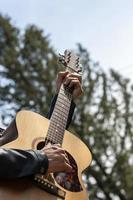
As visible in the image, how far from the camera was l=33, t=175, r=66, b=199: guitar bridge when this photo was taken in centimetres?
182

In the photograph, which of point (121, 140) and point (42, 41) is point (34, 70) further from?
point (121, 140)

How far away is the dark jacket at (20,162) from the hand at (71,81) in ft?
2.16

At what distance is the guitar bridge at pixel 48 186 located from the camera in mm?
1817

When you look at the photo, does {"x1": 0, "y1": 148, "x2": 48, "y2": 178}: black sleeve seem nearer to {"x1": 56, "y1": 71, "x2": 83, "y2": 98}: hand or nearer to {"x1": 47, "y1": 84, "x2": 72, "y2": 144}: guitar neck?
{"x1": 47, "y1": 84, "x2": 72, "y2": 144}: guitar neck

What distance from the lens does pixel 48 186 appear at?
6.07 ft

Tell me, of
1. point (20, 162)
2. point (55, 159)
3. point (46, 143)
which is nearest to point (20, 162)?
point (20, 162)

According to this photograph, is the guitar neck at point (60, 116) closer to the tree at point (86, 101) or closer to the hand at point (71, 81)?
the hand at point (71, 81)

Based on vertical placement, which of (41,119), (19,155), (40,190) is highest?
(41,119)

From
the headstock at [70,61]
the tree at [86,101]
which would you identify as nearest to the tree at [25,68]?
the tree at [86,101]

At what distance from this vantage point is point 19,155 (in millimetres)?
1730

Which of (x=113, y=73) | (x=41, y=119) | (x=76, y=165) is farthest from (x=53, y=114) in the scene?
(x=113, y=73)

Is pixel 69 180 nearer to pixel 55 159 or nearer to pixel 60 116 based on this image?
pixel 55 159

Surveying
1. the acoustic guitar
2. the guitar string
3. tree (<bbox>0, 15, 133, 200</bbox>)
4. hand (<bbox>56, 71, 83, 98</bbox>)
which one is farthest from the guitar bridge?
tree (<bbox>0, 15, 133, 200</bbox>)

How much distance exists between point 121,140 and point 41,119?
41.1ft
